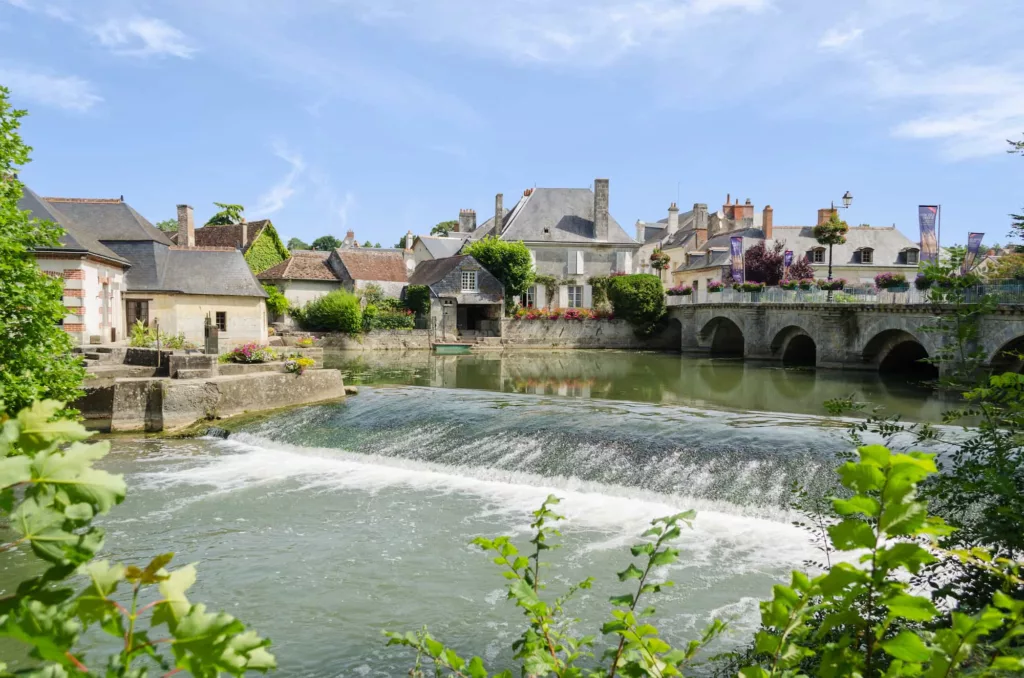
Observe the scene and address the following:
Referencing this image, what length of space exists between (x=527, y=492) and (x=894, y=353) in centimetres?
2083

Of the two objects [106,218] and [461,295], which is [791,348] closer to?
[461,295]

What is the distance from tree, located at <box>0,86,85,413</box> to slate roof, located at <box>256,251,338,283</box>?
34.1m

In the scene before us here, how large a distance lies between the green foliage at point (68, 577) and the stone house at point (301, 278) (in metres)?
39.7

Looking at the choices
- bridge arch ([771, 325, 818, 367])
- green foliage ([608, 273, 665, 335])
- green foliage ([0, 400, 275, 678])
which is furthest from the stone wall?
green foliage ([0, 400, 275, 678])

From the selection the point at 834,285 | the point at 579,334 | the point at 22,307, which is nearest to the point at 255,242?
the point at 579,334

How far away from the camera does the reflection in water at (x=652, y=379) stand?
58.7 ft

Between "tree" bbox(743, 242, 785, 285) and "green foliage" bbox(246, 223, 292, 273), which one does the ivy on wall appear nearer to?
"green foliage" bbox(246, 223, 292, 273)

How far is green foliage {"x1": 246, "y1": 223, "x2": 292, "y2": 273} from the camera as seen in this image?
43.2m

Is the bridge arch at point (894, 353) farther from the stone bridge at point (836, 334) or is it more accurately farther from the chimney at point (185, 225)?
the chimney at point (185, 225)

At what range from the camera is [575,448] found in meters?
11.5

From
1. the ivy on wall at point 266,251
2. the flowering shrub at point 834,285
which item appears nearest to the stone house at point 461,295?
the ivy on wall at point 266,251

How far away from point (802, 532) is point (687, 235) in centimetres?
4840

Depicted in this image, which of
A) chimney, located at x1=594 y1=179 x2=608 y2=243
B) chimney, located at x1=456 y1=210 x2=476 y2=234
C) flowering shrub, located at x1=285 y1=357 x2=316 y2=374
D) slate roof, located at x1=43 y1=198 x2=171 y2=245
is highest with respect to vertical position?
chimney, located at x1=456 y1=210 x2=476 y2=234

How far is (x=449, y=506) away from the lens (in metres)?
9.38
